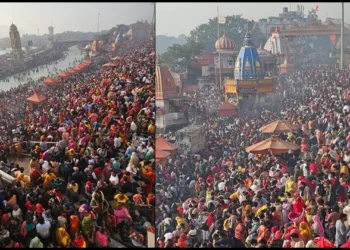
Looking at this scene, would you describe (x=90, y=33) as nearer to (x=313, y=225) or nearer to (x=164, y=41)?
(x=164, y=41)

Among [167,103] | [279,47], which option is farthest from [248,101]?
[279,47]

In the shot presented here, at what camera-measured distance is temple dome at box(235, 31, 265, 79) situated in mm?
10078

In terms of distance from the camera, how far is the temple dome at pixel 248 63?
10.1m

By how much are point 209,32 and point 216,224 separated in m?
7.06

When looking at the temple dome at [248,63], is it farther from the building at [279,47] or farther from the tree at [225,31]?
the building at [279,47]

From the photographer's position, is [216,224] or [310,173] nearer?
[216,224]

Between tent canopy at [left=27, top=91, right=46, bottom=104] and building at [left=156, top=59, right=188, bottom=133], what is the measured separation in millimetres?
1531

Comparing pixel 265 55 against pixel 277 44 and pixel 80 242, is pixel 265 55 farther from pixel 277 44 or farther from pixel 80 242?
pixel 80 242

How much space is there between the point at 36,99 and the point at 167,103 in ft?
7.03

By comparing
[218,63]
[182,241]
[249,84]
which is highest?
[218,63]

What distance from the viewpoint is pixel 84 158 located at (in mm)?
5777

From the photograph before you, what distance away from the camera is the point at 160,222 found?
5184 millimetres

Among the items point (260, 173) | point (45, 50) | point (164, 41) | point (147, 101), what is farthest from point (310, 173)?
point (164, 41)

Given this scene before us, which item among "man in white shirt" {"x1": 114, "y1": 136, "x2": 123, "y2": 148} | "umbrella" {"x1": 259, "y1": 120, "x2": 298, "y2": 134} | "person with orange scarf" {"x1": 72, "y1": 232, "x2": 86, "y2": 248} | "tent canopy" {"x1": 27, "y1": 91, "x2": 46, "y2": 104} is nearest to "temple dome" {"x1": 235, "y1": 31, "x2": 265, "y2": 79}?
"umbrella" {"x1": 259, "y1": 120, "x2": 298, "y2": 134}
